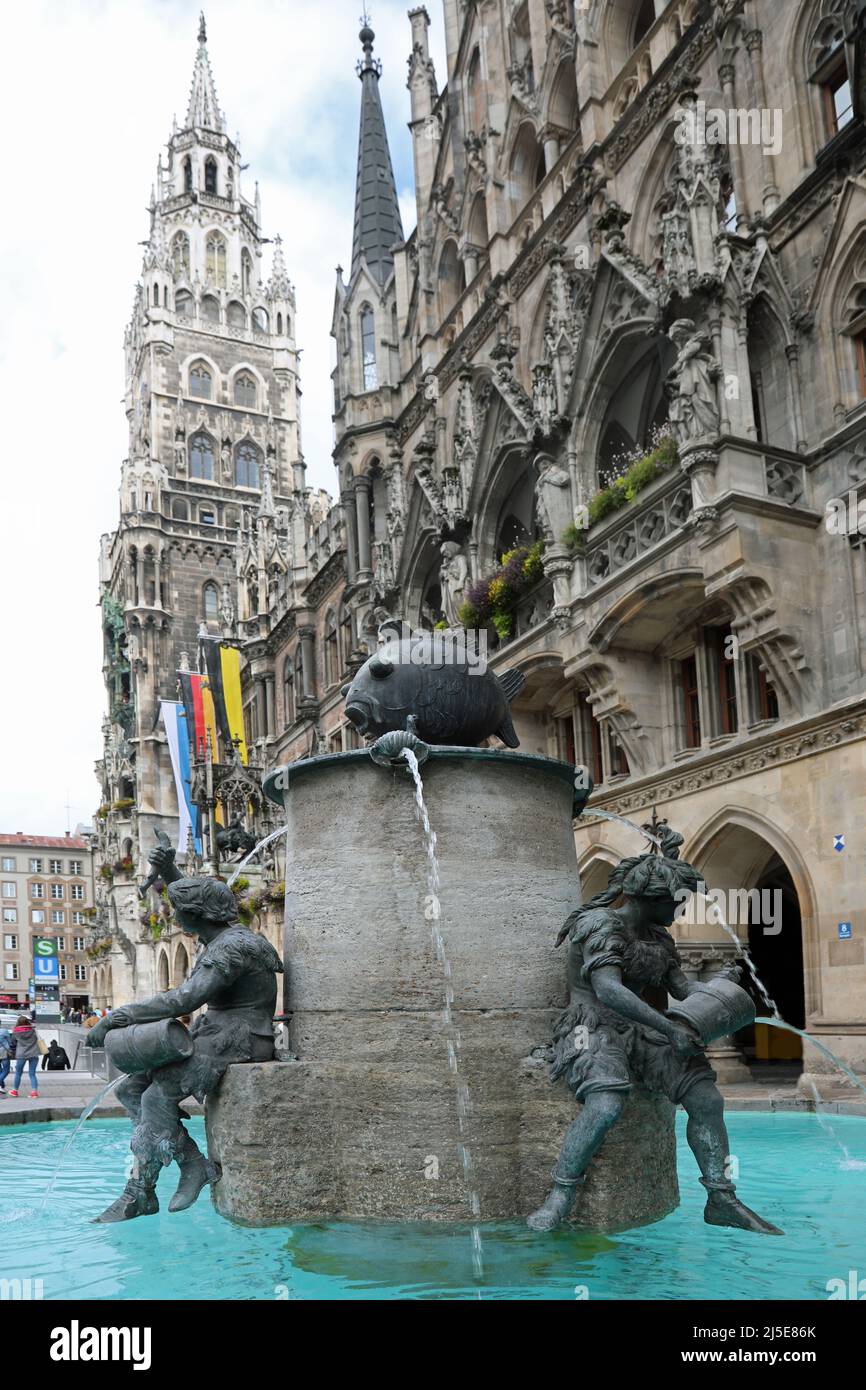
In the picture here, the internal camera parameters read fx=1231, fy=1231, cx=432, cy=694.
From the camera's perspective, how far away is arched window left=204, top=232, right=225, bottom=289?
8206 centimetres

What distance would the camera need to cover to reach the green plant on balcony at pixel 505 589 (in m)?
23.5

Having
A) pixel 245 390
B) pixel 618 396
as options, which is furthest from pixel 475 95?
pixel 245 390

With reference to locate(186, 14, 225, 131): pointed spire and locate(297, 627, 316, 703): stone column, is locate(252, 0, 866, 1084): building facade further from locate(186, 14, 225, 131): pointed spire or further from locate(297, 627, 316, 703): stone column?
locate(186, 14, 225, 131): pointed spire

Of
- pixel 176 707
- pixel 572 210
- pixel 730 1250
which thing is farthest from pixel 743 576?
pixel 176 707

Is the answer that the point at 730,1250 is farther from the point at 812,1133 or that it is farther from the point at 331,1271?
the point at 812,1133

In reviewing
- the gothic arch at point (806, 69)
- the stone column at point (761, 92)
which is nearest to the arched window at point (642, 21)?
the stone column at point (761, 92)

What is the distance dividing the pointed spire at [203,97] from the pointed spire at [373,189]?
178 feet

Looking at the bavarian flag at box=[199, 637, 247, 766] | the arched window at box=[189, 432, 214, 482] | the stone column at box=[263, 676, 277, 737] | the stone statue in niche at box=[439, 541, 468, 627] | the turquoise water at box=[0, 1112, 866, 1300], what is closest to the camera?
the turquoise water at box=[0, 1112, 866, 1300]

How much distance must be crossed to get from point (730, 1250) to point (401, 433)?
29167 millimetres

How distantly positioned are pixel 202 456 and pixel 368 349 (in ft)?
146

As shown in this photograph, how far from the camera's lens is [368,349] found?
35.0 m

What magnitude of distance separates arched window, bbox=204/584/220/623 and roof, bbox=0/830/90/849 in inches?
2075

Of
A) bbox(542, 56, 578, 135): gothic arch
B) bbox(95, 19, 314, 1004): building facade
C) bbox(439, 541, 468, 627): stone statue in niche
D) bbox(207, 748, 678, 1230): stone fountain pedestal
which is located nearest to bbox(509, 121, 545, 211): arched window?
bbox(542, 56, 578, 135): gothic arch

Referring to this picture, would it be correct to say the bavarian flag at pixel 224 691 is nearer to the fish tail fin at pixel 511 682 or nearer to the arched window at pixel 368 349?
the arched window at pixel 368 349
